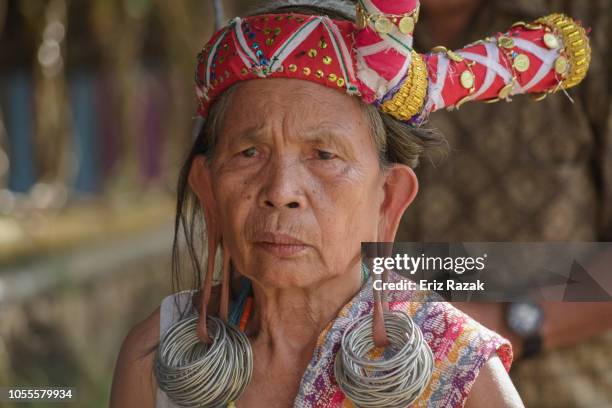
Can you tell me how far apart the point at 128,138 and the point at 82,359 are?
1.00 metres

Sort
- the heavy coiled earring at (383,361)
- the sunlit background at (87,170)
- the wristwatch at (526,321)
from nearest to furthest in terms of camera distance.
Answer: the heavy coiled earring at (383,361) < the wristwatch at (526,321) < the sunlit background at (87,170)

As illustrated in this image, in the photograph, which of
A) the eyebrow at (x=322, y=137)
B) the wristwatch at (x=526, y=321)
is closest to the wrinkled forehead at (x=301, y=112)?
the eyebrow at (x=322, y=137)

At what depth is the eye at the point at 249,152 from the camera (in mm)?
1820

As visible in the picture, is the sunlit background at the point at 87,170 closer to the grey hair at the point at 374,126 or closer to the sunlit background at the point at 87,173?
the sunlit background at the point at 87,173

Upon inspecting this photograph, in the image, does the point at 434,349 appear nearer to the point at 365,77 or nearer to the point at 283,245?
the point at 283,245

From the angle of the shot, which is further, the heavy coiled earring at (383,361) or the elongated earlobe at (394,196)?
the elongated earlobe at (394,196)

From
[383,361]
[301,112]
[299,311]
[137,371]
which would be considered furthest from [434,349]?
[137,371]

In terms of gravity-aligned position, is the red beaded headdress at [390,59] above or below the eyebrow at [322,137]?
above

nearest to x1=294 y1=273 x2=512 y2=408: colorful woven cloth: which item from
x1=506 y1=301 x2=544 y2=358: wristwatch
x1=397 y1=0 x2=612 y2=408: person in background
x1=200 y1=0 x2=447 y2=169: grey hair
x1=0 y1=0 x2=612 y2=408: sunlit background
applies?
x1=200 y1=0 x2=447 y2=169: grey hair

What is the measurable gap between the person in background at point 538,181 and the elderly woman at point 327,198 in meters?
0.71

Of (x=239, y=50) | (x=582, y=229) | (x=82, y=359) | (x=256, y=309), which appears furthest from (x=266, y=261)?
(x=82, y=359)

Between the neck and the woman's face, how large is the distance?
2.7 inches

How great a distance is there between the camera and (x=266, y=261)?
1753 millimetres

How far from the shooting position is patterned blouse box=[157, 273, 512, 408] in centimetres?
170
